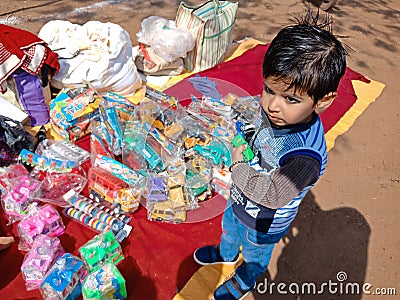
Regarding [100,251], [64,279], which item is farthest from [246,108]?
[64,279]

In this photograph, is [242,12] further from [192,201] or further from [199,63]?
[192,201]

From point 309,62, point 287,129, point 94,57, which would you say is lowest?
point 94,57

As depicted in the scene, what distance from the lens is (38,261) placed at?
2.02 m

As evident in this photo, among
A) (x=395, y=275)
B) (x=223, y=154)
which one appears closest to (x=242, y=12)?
(x=223, y=154)

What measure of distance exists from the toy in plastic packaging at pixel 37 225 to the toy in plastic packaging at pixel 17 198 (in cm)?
7

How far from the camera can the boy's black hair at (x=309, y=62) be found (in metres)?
1.28

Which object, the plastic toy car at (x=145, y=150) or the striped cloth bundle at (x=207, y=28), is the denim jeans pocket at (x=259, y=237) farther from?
the striped cloth bundle at (x=207, y=28)

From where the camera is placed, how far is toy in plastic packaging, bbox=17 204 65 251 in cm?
218

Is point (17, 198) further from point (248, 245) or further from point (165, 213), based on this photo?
point (248, 245)

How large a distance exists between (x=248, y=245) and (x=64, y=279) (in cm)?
90

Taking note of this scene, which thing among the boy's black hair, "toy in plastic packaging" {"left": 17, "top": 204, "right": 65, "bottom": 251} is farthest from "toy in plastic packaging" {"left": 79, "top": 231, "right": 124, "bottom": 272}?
the boy's black hair

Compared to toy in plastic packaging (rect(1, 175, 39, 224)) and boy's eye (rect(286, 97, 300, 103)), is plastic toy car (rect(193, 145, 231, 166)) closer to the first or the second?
toy in plastic packaging (rect(1, 175, 39, 224))

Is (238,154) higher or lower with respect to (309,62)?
lower

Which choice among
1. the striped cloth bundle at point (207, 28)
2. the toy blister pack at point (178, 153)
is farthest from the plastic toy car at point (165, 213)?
the striped cloth bundle at point (207, 28)
